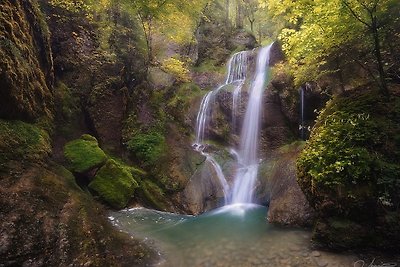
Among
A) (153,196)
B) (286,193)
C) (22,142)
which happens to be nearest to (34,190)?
(22,142)

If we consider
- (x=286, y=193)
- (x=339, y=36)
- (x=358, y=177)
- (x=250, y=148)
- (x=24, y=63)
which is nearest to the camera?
(x=358, y=177)

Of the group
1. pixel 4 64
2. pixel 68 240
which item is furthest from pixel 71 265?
pixel 4 64

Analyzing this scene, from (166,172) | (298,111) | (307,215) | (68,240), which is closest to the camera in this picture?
(68,240)

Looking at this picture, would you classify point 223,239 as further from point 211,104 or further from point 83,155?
point 211,104

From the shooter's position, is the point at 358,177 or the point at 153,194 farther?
the point at 153,194

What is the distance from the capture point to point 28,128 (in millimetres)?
8383

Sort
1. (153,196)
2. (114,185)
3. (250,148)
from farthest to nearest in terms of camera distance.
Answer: (250,148) < (153,196) < (114,185)

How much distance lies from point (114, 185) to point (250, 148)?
6.46m

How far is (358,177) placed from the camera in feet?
20.0

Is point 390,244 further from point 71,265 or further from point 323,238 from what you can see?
point 71,265

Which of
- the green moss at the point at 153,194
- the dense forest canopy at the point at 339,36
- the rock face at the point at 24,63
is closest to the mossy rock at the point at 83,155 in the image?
the rock face at the point at 24,63

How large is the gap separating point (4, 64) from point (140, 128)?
20.2 feet

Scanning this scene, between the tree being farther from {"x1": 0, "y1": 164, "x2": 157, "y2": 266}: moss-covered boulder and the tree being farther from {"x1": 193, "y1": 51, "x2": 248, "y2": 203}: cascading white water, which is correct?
{"x1": 0, "y1": 164, "x2": 157, "y2": 266}: moss-covered boulder

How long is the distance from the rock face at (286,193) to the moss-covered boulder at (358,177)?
3.97ft
